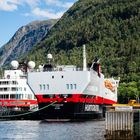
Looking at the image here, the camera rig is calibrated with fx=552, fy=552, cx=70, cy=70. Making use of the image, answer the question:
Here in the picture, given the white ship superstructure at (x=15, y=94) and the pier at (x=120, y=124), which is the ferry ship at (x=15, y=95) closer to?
the white ship superstructure at (x=15, y=94)

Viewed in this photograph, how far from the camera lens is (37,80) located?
13050 centimetres

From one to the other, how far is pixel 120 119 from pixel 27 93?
98.7 metres

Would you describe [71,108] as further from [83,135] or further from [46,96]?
[83,135]

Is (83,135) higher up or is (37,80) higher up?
(37,80)

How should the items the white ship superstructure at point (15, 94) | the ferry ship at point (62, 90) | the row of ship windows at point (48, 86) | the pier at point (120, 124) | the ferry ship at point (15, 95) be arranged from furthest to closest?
the white ship superstructure at point (15, 94) < the ferry ship at point (15, 95) < the row of ship windows at point (48, 86) < the ferry ship at point (62, 90) < the pier at point (120, 124)

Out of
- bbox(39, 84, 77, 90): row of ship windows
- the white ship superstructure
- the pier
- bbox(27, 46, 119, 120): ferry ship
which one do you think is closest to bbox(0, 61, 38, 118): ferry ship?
the white ship superstructure

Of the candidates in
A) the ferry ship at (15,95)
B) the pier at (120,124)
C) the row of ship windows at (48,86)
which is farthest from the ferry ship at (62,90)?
the pier at (120,124)

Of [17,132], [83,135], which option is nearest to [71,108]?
[17,132]

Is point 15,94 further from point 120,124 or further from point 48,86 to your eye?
point 120,124

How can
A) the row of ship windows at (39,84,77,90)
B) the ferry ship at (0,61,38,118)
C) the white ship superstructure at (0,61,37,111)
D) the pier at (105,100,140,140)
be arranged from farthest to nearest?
the white ship superstructure at (0,61,37,111)
the ferry ship at (0,61,38,118)
the row of ship windows at (39,84,77,90)
the pier at (105,100,140,140)

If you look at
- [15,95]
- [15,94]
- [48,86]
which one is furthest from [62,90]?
[15,94]

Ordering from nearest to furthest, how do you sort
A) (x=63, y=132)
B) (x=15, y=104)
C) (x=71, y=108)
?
1. (x=63, y=132)
2. (x=71, y=108)
3. (x=15, y=104)

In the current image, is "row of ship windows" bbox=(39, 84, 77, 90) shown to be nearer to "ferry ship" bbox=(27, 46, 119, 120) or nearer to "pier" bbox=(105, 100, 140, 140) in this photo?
"ferry ship" bbox=(27, 46, 119, 120)

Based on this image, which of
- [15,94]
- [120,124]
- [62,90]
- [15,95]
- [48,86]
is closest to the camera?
[120,124]
